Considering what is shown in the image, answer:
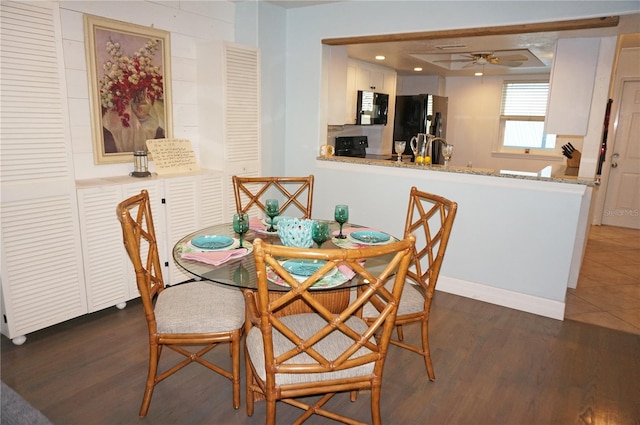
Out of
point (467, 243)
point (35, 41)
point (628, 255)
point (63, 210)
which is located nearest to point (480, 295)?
point (467, 243)

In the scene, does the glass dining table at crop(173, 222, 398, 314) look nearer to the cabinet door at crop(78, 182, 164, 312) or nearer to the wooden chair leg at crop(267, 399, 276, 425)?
the wooden chair leg at crop(267, 399, 276, 425)

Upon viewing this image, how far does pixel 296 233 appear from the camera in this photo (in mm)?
1959

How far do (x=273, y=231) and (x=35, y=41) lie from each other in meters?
1.62

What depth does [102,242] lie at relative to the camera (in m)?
2.75

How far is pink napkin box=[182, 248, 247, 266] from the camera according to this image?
1.88 metres

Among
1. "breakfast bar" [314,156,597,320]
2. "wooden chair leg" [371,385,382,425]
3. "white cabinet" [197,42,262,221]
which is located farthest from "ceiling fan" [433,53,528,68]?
"wooden chair leg" [371,385,382,425]

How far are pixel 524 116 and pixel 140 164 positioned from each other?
5652mm

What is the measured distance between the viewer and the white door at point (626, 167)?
18.1 feet

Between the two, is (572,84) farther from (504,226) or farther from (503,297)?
(503,297)

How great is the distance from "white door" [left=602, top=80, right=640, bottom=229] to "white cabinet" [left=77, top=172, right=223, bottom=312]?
528cm

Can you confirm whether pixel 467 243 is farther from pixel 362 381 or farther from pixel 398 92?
pixel 398 92

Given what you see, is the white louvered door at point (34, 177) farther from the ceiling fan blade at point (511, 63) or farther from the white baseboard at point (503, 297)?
the ceiling fan blade at point (511, 63)

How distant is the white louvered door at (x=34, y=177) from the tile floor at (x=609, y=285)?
11.3ft

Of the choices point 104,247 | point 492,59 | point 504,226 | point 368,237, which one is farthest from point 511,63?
point 104,247
